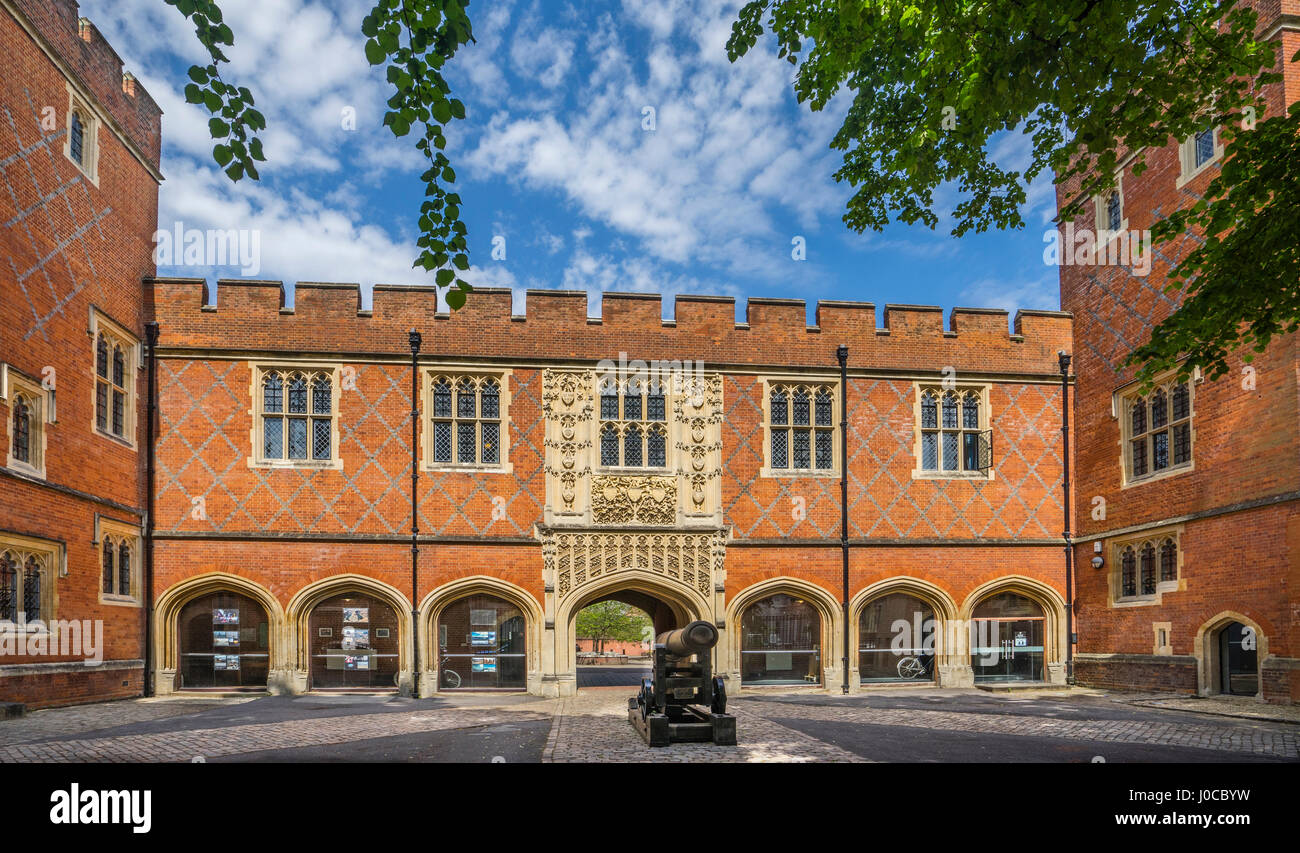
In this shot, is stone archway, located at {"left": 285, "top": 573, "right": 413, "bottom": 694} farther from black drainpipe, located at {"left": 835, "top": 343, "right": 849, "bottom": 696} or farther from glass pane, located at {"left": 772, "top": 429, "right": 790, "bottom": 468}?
black drainpipe, located at {"left": 835, "top": 343, "right": 849, "bottom": 696}

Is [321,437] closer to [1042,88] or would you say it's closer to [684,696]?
[684,696]

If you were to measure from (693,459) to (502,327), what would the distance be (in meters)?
4.42

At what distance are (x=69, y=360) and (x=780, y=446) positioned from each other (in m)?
12.3

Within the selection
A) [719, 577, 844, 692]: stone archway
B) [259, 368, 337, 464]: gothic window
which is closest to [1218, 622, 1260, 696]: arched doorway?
[719, 577, 844, 692]: stone archway

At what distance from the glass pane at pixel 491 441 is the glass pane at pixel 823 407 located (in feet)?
20.5

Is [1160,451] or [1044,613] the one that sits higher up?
[1160,451]

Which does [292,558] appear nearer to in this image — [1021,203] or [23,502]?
[23,502]

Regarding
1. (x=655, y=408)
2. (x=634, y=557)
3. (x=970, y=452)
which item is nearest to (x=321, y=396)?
(x=655, y=408)

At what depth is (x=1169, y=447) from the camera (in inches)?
627

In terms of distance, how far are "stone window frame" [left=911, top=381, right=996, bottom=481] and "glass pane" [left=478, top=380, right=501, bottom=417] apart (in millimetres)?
8161

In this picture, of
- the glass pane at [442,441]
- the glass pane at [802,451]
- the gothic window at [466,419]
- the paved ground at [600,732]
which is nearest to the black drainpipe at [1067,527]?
the paved ground at [600,732]

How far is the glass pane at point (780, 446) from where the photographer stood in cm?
1775

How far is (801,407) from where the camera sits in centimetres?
1794

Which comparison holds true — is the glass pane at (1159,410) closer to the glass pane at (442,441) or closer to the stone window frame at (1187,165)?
the stone window frame at (1187,165)
